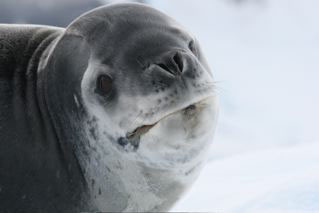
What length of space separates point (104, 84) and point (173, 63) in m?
0.30

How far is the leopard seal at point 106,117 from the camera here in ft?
5.35

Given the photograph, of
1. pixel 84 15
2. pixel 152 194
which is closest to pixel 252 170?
pixel 152 194

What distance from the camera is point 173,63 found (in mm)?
1594

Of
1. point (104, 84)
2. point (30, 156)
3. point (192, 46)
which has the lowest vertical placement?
point (30, 156)

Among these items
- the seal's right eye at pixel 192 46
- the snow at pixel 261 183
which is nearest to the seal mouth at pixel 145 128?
the seal's right eye at pixel 192 46

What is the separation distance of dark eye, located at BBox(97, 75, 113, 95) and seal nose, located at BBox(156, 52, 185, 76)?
8.5 inches

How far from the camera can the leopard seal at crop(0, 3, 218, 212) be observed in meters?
1.63

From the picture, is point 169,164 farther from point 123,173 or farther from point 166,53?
point 166,53

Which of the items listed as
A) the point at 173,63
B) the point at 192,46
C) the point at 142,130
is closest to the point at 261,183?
the point at 192,46

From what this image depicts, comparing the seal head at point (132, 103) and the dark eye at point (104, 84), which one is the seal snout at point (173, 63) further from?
the dark eye at point (104, 84)

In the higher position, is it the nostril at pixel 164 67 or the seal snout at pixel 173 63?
the seal snout at pixel 173 63

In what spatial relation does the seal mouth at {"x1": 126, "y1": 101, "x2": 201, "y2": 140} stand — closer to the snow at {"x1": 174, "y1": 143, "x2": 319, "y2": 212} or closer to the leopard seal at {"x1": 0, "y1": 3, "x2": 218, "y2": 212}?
the leopard seal at {"x1": 0, "y1": 3, "x2": 218, "y2": 212}

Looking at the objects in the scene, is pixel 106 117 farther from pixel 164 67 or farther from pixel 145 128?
pixel 164 67

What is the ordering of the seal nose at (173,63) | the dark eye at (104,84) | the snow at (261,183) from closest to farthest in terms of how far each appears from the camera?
the seal nose at (173,63) → the dark eye at (104,84) → the snow at (261,183)
